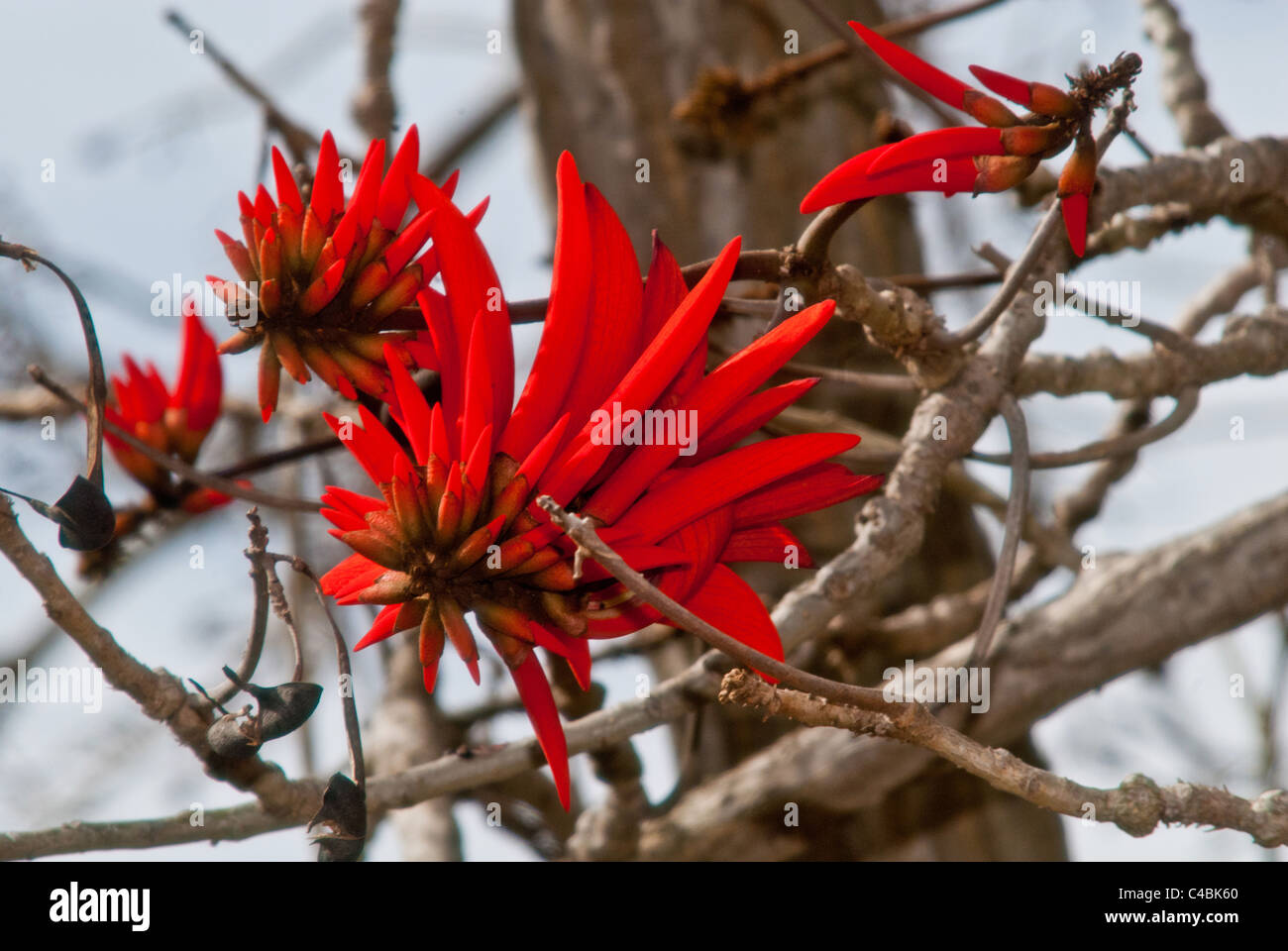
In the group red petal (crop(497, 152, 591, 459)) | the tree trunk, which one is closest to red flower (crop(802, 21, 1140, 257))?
red petal (crop(497, 152, 591, 459))

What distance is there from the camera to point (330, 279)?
0.54 meters

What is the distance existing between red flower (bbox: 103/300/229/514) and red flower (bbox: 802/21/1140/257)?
0.74 m

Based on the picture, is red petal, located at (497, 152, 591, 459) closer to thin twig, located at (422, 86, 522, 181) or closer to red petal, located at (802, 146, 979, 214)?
red petal, located at (802, 146, 979, 214)

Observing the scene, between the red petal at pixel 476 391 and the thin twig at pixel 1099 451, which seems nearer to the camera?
the red petal at pixel 476 391

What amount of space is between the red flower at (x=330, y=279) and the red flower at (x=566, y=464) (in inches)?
2.0

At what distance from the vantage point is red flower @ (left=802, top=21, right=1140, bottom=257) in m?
0.50

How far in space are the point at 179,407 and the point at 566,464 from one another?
710 millimetres

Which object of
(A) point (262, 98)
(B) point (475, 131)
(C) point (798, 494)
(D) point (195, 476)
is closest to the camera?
(C) point (798, 494)

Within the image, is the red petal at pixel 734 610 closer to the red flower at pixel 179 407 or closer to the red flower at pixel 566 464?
the red flower at pixel 566 464

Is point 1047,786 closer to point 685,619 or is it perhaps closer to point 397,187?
point 685,619

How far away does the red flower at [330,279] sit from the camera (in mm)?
555

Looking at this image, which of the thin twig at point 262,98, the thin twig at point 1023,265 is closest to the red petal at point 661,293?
the thin twig at point 1023,265

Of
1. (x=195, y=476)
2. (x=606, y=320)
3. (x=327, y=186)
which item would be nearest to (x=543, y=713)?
(x=606, y=320)
